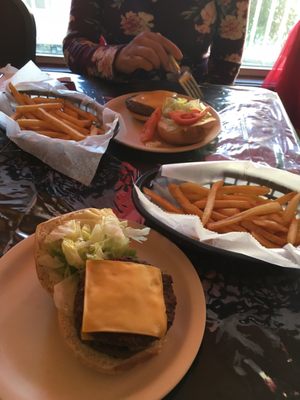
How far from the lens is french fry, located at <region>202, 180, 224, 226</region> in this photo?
1.02 m

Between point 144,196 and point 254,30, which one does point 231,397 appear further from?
point 254,30

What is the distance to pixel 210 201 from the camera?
1.07 meters

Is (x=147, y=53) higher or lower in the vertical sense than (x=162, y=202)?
higher

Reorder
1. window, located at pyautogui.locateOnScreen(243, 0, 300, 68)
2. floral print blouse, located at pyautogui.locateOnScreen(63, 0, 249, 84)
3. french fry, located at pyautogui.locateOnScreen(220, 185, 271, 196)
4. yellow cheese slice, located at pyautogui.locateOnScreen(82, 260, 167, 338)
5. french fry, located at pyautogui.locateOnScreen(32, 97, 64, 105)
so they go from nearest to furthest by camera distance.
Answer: yellow cheese slice, located at pyautogui.locateOnScreen(82, 260, 167, 338)
french fry, located at pyautogui.locateOnScreen(220, 185, 271, 196)
french fry, located at pyautogui.locateOnScreen(32, 97, 64, 105)
floral print blouse, located at pyautogui.locateOnScreen(63, 0, 249, 84)
window, located at pyautogui.locateOnScreen(243, 0, 300, 68)

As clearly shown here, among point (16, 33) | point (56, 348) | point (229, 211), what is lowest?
point (56, 348)

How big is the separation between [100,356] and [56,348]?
113 mm

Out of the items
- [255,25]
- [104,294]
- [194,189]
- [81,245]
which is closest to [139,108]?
[194,189]

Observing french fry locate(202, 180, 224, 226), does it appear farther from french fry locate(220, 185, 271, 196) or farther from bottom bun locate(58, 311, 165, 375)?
bottom bun locate(58, 311, 165, 375)

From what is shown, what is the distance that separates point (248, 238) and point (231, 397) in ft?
1.14

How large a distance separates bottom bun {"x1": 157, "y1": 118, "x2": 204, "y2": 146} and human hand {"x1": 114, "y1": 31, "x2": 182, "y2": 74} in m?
0.47

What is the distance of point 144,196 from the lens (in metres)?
1.05

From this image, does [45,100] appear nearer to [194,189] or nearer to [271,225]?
[194,189]

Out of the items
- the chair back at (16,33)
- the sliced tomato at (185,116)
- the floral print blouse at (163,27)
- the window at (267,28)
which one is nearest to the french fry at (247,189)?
the sliced tomato at (185,116)

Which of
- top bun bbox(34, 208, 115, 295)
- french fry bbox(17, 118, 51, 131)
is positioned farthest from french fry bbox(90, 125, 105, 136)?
top bun bbox(34, 208, 115, 295)
